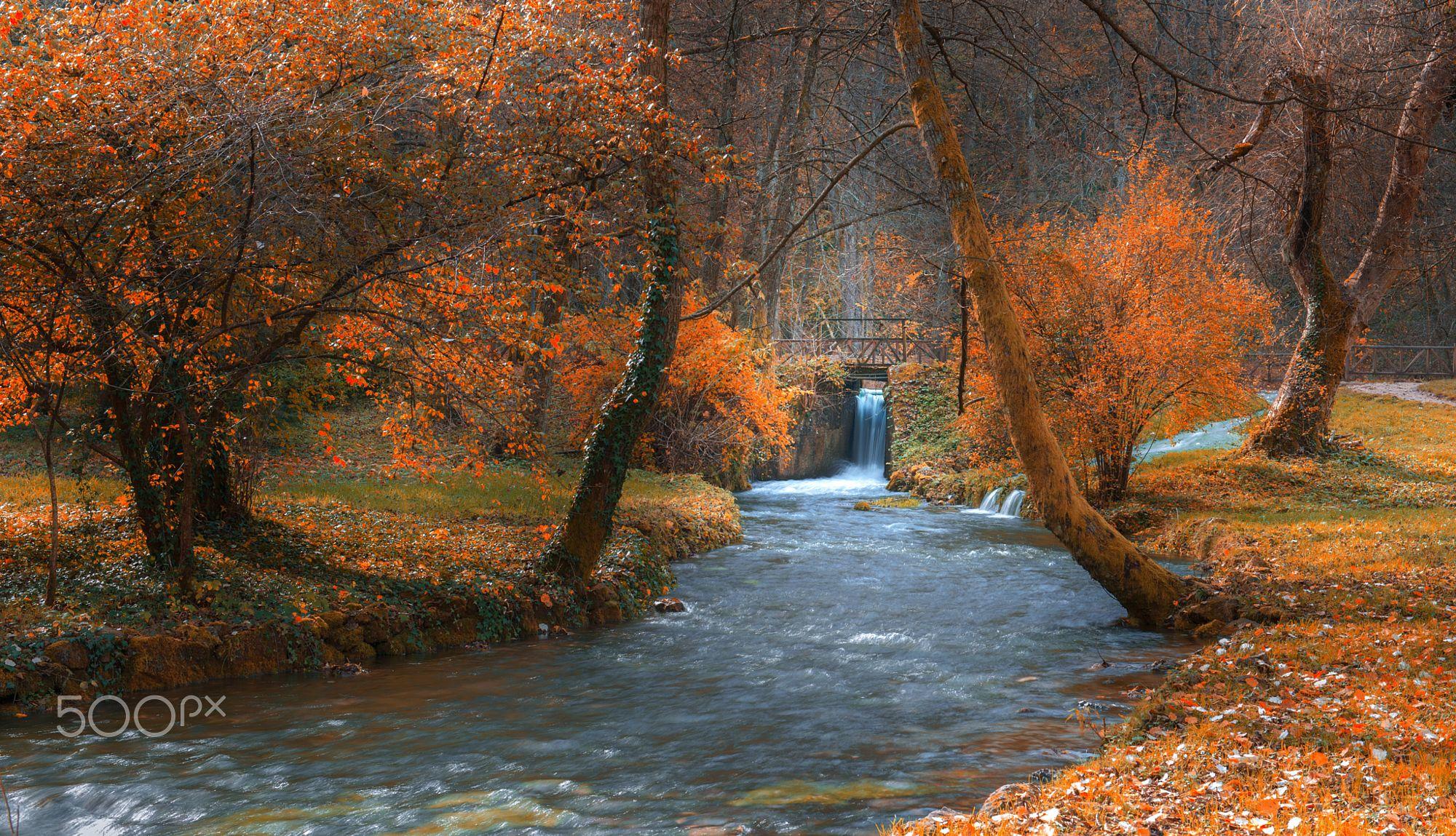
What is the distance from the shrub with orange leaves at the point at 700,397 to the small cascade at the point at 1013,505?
13.9 feet

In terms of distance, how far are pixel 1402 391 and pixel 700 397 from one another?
1830cm

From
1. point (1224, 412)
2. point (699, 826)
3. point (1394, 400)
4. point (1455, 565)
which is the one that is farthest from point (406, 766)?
point (1394, 400)

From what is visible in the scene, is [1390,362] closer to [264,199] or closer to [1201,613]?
[1201,613]

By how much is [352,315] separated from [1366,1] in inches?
537

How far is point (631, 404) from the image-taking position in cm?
918

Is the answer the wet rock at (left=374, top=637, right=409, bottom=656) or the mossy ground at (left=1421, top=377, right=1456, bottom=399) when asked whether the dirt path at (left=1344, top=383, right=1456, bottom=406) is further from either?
the wet rock at (left=374, top=637, right=409, bottom=656)

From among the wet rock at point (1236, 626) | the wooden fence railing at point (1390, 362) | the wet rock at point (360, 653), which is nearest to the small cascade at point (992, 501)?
the wet rock at point (1236, 626)

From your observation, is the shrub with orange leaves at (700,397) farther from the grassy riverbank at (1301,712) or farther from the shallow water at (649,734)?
the grassy riverbank at (1301,712)

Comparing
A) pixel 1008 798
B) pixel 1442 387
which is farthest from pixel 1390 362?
pixel 1008 798

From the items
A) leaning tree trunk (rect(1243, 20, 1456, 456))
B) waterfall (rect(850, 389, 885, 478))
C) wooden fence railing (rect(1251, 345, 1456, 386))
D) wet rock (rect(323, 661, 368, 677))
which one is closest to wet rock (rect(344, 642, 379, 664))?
wet rock (rect(323, 661, 368, 677))

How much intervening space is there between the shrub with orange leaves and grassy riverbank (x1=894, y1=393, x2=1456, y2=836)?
7967 mm

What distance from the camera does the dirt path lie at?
2233 cm

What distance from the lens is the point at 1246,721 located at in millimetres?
5344

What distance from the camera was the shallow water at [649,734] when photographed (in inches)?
197
